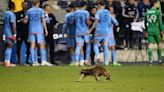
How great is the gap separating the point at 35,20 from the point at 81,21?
173 centimetres

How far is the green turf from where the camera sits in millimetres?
14477

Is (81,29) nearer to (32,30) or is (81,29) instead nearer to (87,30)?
(87,30)

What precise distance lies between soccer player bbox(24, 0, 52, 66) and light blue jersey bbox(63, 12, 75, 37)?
963mm

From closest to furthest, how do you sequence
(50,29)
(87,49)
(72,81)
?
(72,81)
(87,49)
(50,29)

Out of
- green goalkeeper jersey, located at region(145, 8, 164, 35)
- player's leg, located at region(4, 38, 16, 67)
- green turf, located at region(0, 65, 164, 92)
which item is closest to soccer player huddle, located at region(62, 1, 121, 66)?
green goalkeeper jersey, located at region(145, 8, 164, 35)

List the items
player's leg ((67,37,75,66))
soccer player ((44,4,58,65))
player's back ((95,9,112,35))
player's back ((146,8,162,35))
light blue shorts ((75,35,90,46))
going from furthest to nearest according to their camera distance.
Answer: soccer player ((44,4,58,65))
player's leg ((67,37,75,66))
light blue shorts ((75,35,90,46))
player's back ((95,9,112,35))
player's back ((146,8,162,35))

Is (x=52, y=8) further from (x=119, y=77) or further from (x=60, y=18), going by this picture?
(x=119, y=77)

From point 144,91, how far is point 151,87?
987mm

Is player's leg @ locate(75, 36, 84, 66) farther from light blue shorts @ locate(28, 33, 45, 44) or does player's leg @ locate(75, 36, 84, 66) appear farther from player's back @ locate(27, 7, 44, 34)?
player's back @ locate(27, 7, 44, 34)

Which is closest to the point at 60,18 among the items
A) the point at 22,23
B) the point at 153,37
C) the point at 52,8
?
the point at 52,8

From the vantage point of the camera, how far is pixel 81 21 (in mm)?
24297

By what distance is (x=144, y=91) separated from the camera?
1398 centimetres

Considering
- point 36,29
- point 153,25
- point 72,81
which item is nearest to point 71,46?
point 36,29

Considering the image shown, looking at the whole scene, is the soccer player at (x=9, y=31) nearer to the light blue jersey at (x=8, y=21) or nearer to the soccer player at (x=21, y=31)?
the light blue jersey at (x=8, y=21)
